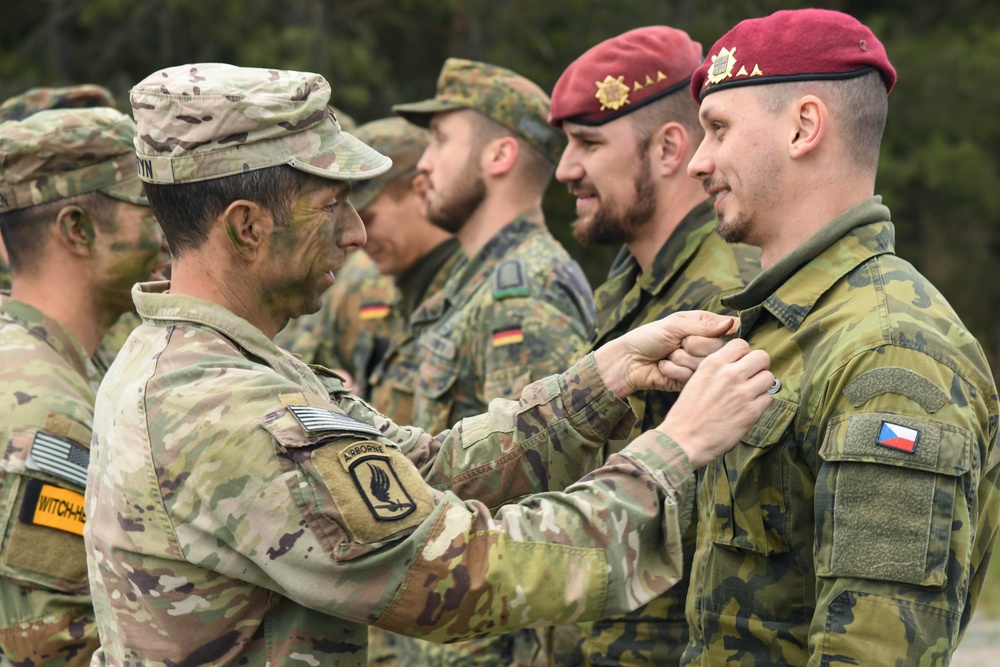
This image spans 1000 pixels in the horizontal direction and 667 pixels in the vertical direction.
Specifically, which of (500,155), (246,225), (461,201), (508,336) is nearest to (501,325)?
(508,336)

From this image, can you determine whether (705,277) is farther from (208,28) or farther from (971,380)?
(208,28)

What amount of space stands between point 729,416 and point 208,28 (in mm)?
10019

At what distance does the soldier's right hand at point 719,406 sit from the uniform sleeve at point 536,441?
374mm

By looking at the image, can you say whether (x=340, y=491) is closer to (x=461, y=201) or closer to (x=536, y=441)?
(x=536, y=441)

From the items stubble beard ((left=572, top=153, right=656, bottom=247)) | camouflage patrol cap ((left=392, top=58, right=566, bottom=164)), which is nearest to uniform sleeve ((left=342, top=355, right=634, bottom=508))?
stubble beard ((left=572, top=153, right=656, bottom=247))

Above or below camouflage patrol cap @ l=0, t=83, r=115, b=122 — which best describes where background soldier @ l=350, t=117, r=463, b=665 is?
below

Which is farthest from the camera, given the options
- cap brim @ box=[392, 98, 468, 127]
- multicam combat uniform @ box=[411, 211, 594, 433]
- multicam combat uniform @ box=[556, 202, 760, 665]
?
cap brim @ box=[392, 98, 468, 127]

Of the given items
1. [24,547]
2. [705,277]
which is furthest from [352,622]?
[705,277]

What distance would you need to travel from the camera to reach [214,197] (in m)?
2.63

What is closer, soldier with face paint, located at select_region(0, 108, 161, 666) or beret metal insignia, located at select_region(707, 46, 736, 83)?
beret metal insignia, located at select_region(707, 46, 736, 83)

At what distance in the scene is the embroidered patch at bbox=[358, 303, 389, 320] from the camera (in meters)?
6.66

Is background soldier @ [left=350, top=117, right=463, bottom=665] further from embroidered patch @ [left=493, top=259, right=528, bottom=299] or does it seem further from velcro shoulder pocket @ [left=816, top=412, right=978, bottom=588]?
velcro shoulder pocket @ [left=816, top=412, right=978, bottom=588]

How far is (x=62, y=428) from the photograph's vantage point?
3.39 meters

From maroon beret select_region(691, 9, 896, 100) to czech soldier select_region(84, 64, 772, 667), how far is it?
0.74m
